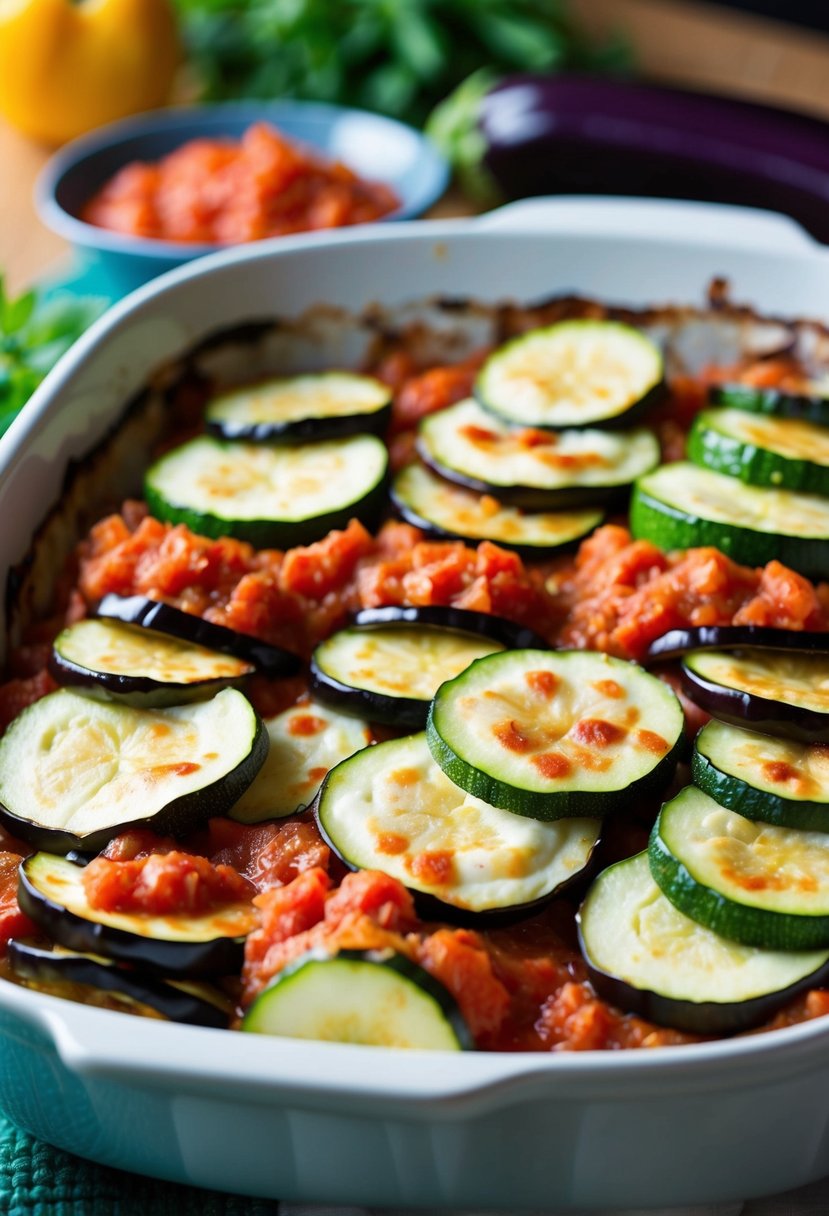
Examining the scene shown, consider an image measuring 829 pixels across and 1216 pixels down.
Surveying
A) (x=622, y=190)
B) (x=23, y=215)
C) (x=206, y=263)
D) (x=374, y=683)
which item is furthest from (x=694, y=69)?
(x=374, y=683)

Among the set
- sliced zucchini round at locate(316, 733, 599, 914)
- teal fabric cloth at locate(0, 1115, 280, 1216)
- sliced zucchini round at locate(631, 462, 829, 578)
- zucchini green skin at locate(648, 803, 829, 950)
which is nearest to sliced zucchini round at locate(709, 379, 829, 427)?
sliced zucchini round at locate(631, 462, 829, 578)

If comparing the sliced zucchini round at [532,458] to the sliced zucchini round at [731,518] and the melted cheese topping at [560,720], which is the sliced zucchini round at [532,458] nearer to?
the sliced zucchini round at [731,518]

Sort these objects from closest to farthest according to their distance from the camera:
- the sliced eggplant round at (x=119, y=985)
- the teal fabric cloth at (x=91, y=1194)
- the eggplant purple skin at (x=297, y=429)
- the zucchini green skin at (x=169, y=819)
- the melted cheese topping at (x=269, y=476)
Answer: the sliced eggplant round at (x=119, y=985)
the teal fabric cloth at (x=91, y=1194)
the zucchini green skin at (x=169, y=819)
the melted cheese topping at (x=269, y=476)
the eggplant purple skin at (x=297, y=429)

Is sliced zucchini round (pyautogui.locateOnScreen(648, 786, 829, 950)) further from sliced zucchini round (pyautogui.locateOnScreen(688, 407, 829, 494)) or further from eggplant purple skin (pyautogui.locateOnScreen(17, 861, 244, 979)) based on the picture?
sliced zucchini round (pyautogui.locateOnScreen(688, 407, 829, 494))

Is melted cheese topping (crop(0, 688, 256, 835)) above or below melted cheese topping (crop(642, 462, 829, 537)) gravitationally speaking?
below

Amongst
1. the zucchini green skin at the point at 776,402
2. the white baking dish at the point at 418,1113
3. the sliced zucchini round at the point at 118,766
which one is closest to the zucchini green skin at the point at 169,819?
the sliced zucchini round at the point at 118,766

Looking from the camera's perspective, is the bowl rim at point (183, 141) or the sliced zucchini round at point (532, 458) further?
the bowl rim at point (183, 141)

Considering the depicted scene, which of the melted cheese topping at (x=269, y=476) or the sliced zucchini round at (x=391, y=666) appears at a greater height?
the melted cheese topping at (x=269, y=476)
